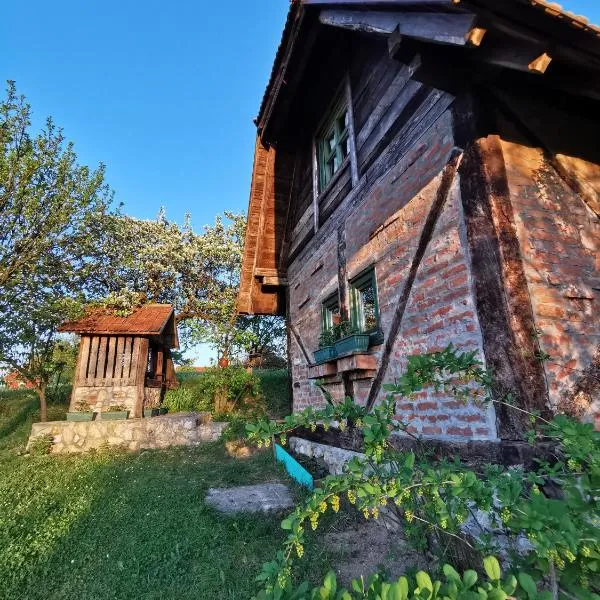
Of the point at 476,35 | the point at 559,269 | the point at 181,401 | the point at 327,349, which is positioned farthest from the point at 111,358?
the point at 476,35

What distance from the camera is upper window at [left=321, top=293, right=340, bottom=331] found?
6336 mm

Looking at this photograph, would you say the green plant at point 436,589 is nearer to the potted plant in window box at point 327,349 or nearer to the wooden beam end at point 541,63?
the wooden beam end at point 541,63

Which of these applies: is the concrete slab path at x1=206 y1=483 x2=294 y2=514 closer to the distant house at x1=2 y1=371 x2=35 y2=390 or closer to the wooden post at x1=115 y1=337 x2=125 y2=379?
the wooden post at x1=115 y1=337 x2=125 y2=379

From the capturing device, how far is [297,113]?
7.77 m

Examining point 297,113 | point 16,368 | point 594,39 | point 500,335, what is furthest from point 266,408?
point 594,39

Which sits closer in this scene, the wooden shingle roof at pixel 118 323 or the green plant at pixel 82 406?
the green plant at pixel 82 406

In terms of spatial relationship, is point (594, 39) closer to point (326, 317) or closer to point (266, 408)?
point (326, 317)

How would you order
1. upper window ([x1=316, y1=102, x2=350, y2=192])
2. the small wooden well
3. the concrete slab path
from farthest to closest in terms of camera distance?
1. the small wooden well
2. upper window ([x1=316, y1=102, x2=350, y2=192])
3. the concrete slab path

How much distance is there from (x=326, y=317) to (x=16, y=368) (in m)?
9.40

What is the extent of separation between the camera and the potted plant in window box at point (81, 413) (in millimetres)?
9703

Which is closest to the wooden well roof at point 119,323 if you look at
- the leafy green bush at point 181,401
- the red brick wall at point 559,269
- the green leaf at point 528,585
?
the leafy green bush at point 181,401

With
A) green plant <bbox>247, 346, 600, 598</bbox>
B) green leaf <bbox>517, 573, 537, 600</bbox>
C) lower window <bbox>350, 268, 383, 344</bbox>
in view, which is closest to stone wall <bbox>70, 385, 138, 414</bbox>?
lower window <bbox>350, 268, 383, 344</bbox>

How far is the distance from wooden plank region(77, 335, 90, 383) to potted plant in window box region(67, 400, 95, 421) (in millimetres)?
648

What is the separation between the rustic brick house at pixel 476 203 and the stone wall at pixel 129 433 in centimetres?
621
